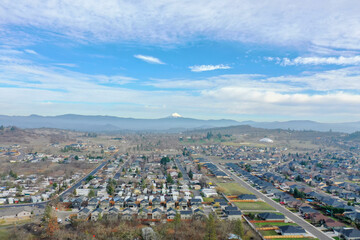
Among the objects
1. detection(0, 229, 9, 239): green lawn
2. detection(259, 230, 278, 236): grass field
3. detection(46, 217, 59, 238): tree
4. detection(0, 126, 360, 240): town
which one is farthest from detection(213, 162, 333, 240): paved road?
detection(0, 229, 9, 239): green lawn

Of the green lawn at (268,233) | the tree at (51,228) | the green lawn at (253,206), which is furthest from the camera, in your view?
the green lawn at (253,206)

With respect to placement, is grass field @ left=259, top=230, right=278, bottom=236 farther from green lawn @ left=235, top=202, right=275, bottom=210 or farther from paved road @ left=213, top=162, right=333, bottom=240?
green lawn @ left=235, top=202, right=275, bottom=210

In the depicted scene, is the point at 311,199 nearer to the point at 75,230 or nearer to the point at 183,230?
the point at 183,230

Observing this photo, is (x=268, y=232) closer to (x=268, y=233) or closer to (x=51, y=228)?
(x=268, y=233)

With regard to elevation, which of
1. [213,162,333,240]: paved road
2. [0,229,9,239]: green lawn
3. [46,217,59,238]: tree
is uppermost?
[46,217,59,238]: tree

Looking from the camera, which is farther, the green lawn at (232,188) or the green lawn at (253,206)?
the green lawn at (232,188)

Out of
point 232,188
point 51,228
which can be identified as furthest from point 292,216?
point 51,228

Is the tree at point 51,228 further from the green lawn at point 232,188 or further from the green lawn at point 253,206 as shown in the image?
the green lawn at point 232,188

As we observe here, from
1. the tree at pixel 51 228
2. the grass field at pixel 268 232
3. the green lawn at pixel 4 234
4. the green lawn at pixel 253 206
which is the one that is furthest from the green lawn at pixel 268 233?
the green lawn at pixel 4 234

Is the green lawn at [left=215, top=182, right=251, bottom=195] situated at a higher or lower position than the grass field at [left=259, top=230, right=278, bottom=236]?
higher

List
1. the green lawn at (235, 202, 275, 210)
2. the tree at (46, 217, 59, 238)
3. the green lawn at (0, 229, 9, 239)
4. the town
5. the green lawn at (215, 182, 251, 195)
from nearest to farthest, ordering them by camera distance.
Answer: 1. the tree at (46, 217, 59, 238)
2. the green lawn at (0, 229, 9, 239)
3. the town
4. the green lawn at (235, 202, 275, 210)
5. the green lawn at (215, 182, 251, 195)
